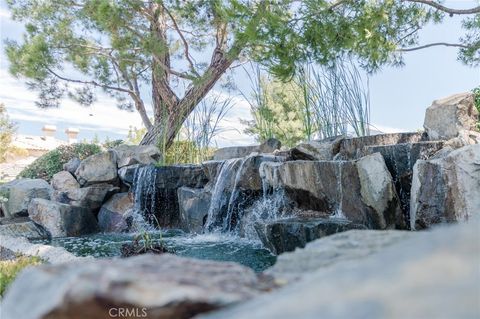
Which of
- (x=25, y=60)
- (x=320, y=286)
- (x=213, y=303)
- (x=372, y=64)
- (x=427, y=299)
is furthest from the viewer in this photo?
(x=25, y=60)

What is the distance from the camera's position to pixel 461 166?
397 centimetres

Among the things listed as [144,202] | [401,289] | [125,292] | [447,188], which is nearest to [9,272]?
[125,292]

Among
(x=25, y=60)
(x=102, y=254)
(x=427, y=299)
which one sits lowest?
(x=102, y=254)

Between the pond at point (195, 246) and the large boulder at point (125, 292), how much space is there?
3.17 m

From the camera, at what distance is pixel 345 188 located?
5.12 meters

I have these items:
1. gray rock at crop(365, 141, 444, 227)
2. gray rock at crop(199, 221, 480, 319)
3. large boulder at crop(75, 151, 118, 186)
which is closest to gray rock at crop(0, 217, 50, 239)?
large boulder at crop(75, 151, 118, 186)

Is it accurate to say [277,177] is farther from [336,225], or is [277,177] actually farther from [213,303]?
[213,303]

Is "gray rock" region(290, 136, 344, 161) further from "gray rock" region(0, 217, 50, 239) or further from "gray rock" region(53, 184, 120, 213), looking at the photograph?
"gray rock" region(0, 217, 50, 239)

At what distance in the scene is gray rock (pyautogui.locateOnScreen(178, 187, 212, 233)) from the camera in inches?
277

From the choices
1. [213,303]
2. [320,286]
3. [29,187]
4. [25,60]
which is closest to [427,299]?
[320,286]

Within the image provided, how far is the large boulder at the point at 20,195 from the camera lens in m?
9.08

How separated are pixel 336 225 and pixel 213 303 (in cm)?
360

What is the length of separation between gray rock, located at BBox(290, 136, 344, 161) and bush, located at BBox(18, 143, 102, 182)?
7427 mm

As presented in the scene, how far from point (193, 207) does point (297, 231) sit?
2984 millimetres
